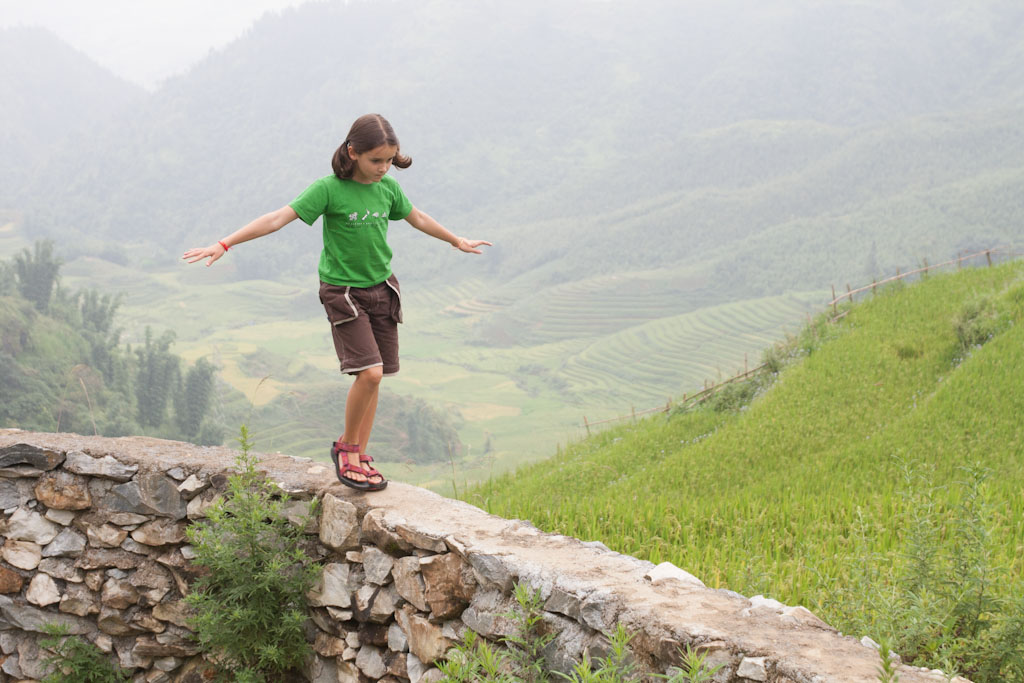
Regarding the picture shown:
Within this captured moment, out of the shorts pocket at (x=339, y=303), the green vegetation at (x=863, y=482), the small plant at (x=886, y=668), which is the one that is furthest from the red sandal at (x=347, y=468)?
the small plant at (x=886, y=668)

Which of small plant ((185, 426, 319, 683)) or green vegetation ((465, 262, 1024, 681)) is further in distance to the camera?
small plant ((185, 426, 319, 683))

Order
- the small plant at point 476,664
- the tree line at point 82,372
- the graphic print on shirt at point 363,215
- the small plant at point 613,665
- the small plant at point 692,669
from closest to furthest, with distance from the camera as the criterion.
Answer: the small plant at point 692,669 < the small plant at point 613,665 < the small plant at point 476,664 < the graphic print on shirt at point 363,215 < the tree line at point 82,372

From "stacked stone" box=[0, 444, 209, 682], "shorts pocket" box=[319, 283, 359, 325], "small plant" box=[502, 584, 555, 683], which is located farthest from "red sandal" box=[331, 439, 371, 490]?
"small plant" box=[502, 584, 555, 683]

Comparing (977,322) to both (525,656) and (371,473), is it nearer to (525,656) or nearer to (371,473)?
(371,473)

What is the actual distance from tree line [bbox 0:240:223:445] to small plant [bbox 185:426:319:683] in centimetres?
5314

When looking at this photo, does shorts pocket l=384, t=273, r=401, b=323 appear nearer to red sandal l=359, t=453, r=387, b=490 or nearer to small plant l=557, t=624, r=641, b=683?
red sandal l=359, t=453, r=387, b=490

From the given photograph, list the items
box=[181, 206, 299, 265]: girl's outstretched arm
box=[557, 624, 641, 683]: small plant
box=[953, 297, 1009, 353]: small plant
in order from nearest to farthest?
box=[557, 624, 641, 683]: small plant
box=[181, 206, 299, 265]: girl's outstretched arm
box=[953, 297, 1009, 353]: small plant

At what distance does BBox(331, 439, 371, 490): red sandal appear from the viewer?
15.0 feet

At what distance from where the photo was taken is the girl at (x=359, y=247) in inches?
159

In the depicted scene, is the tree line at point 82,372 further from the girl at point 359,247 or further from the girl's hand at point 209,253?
the girl's hand at point 209,253

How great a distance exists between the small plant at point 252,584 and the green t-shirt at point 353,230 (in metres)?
0.94

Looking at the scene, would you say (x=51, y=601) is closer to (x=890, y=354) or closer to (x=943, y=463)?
(x=943, y=463)

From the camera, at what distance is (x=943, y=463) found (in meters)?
8.09

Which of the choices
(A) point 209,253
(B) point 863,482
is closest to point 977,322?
(B) point 863,482
